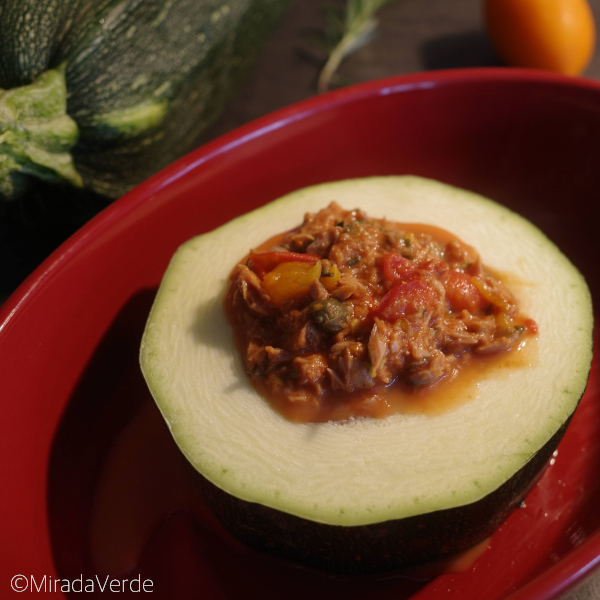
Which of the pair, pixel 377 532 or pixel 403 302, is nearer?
pixel 377 532

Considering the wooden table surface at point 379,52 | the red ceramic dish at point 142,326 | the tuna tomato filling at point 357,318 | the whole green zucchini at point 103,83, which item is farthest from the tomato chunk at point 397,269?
the wooden table surface at point 379,52

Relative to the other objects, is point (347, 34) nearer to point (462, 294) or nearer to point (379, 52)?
point (379, 52)

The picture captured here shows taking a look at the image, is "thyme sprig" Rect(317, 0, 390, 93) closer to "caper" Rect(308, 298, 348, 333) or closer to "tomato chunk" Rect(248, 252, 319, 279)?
"tomato chunk" Rect(248, 252, 319, 279)

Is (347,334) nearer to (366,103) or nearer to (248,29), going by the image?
(366,103)

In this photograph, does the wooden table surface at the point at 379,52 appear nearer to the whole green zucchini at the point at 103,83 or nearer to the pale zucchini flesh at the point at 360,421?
the whole green zucchini at the point at 103,83

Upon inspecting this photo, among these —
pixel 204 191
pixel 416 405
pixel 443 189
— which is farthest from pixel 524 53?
pixel 416 405

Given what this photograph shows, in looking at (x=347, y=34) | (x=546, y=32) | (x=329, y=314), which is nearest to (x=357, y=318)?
(x=329, y=314)

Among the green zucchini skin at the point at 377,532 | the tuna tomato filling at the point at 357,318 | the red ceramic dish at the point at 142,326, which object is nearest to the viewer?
the green zucchini skin at the point at 377,532
